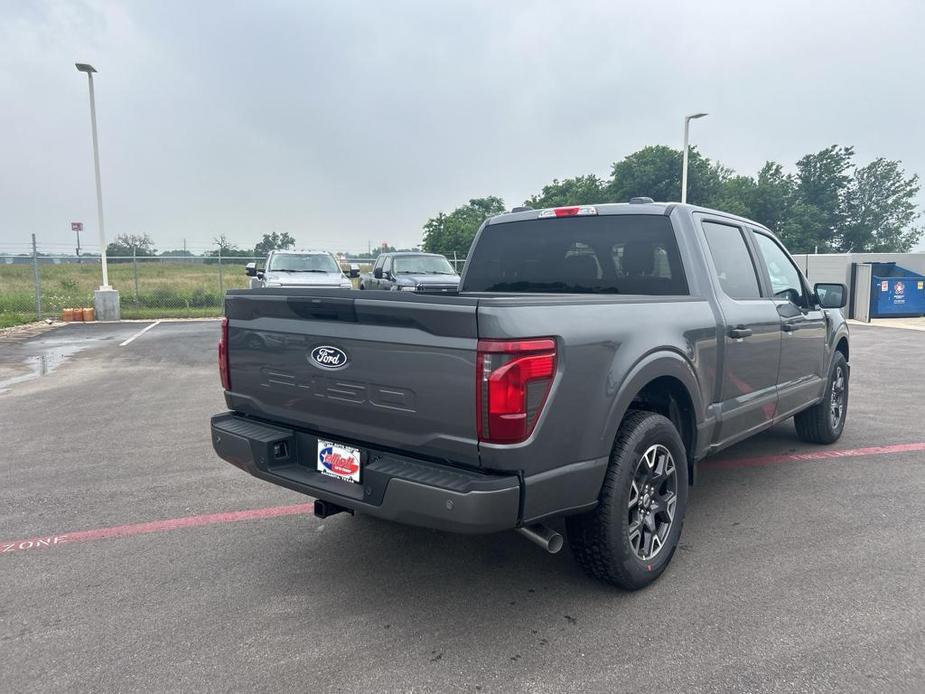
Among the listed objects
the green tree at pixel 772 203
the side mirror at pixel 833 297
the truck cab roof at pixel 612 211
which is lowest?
the side mirror at pixel 833 297

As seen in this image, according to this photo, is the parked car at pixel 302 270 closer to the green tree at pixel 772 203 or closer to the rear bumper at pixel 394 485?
the rear bumper at pixel 394 485

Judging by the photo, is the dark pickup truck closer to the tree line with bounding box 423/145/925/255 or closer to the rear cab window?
the rear cab window

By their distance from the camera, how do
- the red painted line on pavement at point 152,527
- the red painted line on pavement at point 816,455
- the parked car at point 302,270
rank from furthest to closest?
the parked car at point 302,270
the red painted line on pavement at point 816,455
the red painted line on pavement at point 152,527

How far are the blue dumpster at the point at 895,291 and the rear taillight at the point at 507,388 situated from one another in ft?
67.3

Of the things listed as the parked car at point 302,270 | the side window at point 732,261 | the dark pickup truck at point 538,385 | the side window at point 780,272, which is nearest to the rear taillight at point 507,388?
the dark pickup truck at point 538,385

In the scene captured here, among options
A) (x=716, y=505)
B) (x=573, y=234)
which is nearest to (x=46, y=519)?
(x=573, y=234)

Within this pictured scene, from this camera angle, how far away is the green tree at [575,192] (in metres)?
56.9

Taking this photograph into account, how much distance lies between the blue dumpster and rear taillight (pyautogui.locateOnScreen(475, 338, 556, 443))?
2050cm

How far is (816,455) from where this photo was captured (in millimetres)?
5402

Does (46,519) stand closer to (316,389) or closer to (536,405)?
(316,389)

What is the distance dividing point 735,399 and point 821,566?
3.27 feet

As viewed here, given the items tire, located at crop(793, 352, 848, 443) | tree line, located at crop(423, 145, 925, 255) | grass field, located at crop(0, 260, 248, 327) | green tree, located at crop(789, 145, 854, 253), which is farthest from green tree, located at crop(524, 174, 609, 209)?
tire, located at crop(793, 352, 848, 443)

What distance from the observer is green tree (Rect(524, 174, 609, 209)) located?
187ft

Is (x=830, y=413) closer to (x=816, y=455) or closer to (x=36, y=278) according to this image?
(x=816, y=455)
